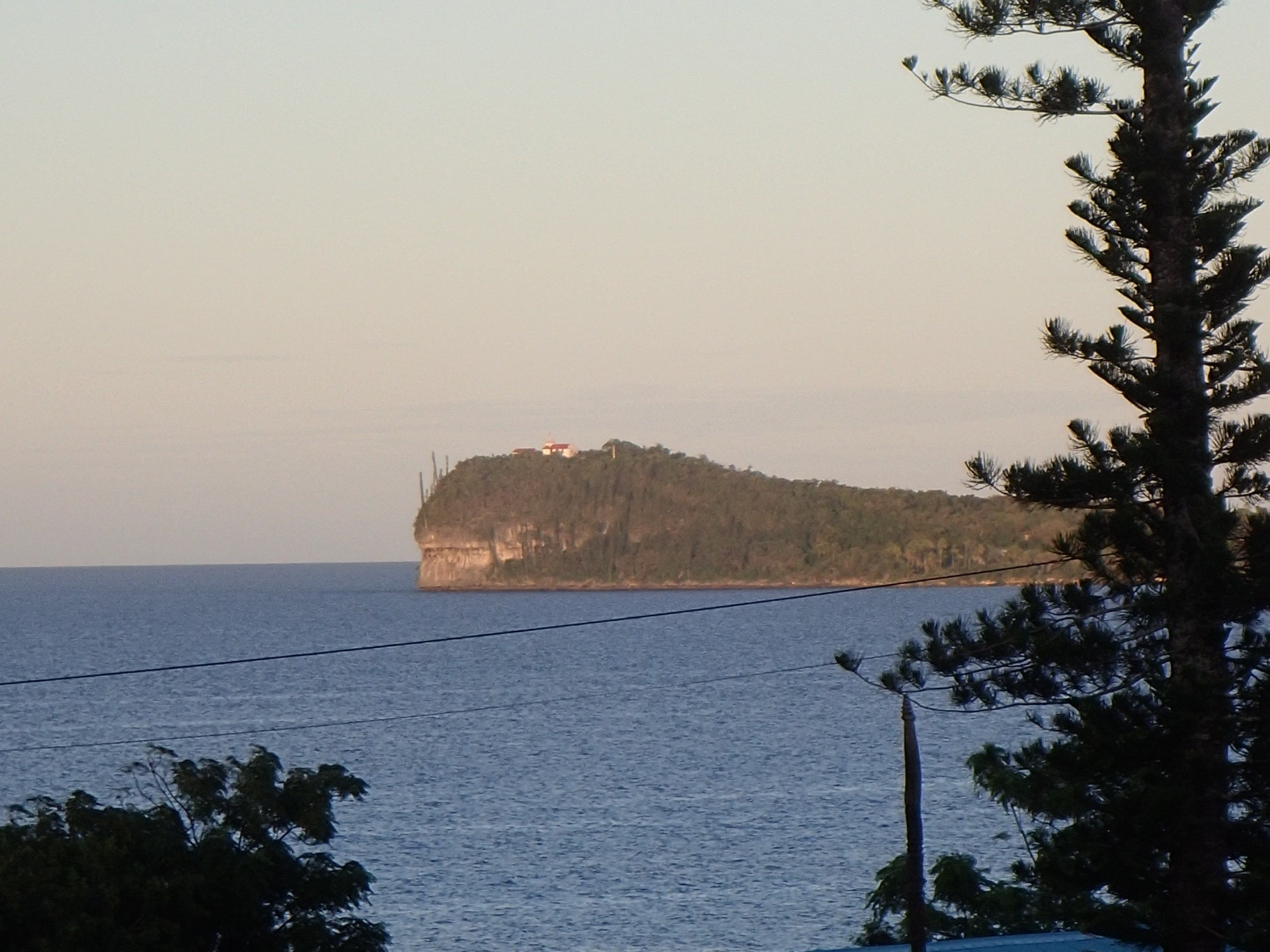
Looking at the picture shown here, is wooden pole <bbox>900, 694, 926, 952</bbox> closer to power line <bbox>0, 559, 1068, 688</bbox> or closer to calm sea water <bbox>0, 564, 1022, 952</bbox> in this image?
power line <bbox>0, 559, 1068, 688</bbox>

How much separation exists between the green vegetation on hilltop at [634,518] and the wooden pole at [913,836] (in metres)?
162

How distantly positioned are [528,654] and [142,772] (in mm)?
87877

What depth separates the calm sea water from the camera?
97.2 feet

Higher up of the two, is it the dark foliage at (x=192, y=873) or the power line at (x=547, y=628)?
the power line at (x=547, y=628)

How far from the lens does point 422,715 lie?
64938 millimetres

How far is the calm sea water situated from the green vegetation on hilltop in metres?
68.6

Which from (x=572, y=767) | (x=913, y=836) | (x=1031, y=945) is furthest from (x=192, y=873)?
(x=572, y=767)

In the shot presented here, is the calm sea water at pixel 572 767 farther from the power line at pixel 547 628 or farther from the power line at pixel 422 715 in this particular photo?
the power line at pixel 547 628

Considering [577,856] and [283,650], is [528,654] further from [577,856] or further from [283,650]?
[577,856]

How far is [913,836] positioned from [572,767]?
35818 mm

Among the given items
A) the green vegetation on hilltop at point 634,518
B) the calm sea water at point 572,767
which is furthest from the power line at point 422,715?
the green vegetation on hilltop at point 634,518

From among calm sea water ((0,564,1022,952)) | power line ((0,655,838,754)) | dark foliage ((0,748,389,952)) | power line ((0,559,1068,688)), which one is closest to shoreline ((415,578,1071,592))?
calm sea water ((0,564,1022,952))

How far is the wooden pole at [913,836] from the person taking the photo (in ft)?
44.1

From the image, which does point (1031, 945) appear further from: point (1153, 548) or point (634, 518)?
point (634, 518)
